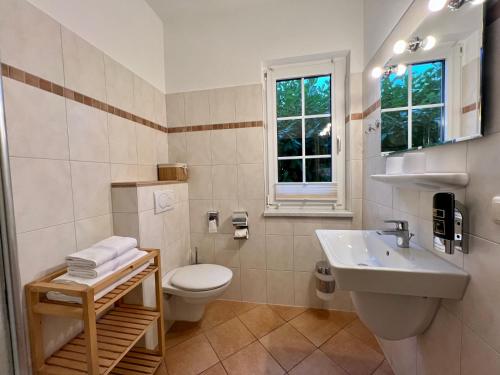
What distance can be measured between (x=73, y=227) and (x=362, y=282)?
145cm

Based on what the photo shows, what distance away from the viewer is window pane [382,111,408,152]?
47.9 inches

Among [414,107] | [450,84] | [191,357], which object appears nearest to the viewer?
[450,84]

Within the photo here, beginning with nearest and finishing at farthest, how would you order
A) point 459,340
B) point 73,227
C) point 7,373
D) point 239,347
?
point 459,340 < point 7,373 < point 73,227 < point 239,347

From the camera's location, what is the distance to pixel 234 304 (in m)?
2.10

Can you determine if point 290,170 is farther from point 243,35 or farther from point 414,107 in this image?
point 243,35

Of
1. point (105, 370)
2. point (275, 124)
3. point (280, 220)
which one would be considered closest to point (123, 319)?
point (105, 370)

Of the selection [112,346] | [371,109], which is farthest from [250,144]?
[112,346]

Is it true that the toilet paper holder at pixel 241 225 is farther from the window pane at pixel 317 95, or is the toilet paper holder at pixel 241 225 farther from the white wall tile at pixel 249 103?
the window pane at pixel 317 95

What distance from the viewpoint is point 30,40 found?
1026 mm

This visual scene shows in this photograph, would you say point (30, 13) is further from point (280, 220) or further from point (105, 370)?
point (280, 220)

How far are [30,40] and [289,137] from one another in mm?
1742

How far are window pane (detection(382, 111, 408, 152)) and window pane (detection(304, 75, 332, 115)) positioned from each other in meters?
0.65

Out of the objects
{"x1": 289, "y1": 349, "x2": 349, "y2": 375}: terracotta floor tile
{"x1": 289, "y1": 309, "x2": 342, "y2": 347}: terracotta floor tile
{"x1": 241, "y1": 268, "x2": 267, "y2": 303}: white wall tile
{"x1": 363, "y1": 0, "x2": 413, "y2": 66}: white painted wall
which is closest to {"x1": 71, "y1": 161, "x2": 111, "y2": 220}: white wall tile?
{"x1": 241, "y1": 268, "x2": 267, "y2": 303}: white wall tile

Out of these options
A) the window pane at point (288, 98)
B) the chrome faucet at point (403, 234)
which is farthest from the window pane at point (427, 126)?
the window pane at point (288, 98)
